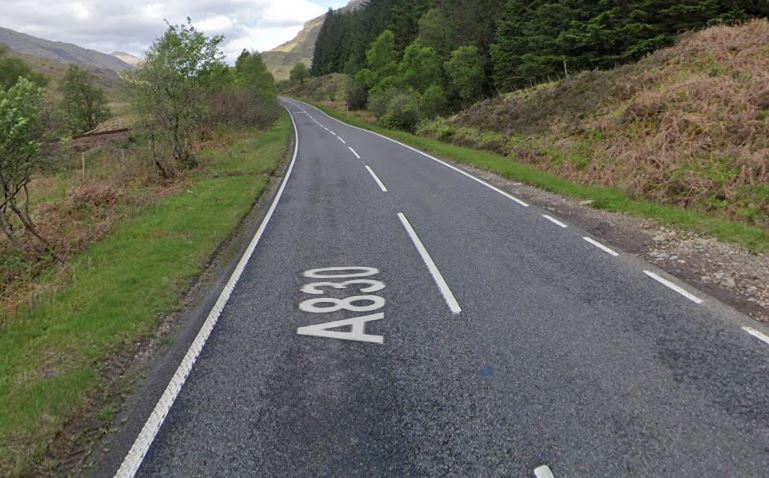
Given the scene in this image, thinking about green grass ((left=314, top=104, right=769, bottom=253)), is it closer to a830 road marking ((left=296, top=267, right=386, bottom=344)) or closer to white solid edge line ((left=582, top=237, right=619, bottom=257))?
white solid edge line ((left=582, top=237, right=619, bottom=257))

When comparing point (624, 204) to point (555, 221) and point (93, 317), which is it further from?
point (93, 317)

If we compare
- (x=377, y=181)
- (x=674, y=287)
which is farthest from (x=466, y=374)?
(x=377, y=181)

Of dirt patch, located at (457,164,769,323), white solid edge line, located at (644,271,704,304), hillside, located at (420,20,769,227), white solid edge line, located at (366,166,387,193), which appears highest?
hillside, located at (420,20,769,227)

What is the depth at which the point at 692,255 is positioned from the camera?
23.4 ft

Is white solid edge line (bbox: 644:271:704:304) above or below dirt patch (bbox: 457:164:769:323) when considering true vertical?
above

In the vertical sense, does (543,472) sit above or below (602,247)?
above

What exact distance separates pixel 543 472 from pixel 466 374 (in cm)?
124

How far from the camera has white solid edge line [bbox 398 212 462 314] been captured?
5673 millimetres

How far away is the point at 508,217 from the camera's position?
9625mm

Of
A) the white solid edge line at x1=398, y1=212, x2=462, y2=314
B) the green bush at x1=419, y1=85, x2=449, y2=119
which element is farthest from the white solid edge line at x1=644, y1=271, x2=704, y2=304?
the green bush at x1=419, y1=85, x2=449, y2=119

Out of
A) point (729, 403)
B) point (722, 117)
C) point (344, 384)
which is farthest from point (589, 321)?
point (722, 117)

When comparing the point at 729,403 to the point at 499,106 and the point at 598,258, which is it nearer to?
the point at 598,258

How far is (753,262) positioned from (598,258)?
2.17 metres

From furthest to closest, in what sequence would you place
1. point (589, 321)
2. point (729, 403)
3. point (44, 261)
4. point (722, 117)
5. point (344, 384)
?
point (722, 117)
point (44, 261)
point (589, 321)
point (344, 384)
point (729, 403)
